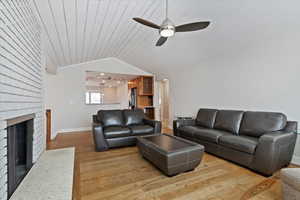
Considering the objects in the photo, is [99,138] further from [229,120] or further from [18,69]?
[229,120]

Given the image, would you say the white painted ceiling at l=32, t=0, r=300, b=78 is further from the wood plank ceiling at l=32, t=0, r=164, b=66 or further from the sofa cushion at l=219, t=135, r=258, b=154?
the sofa cushion at l=219, t=135, r=258, b=154

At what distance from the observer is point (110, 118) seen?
3934mm

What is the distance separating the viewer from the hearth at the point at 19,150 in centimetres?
150

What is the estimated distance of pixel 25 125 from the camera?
1983 millimetres

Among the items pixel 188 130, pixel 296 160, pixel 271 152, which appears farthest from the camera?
pixel 188 130

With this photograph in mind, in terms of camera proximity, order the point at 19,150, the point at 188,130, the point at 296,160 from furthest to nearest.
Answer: the point at 188,130, the point at 296,160, the point at 19,150

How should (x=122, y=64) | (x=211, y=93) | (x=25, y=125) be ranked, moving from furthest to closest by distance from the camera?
1. (x=122, y=64)
2. (x=211, y=93)
3. (x=25, y=125)

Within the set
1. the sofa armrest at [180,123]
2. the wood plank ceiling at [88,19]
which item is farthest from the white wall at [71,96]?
the sofa armrest at [180,123]

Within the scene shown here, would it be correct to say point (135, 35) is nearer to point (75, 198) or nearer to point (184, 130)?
point (184, 130)

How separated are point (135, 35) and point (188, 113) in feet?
9.85

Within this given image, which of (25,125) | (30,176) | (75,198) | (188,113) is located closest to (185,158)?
(75,198)

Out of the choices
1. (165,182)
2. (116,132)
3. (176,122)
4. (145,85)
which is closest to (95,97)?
(145,85)

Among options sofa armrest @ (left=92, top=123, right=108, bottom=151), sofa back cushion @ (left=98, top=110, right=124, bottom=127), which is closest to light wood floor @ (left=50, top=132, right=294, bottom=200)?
sofa armrest @ (left=92, top=123, right=108, bottom=151)

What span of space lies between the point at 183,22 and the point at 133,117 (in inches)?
106
